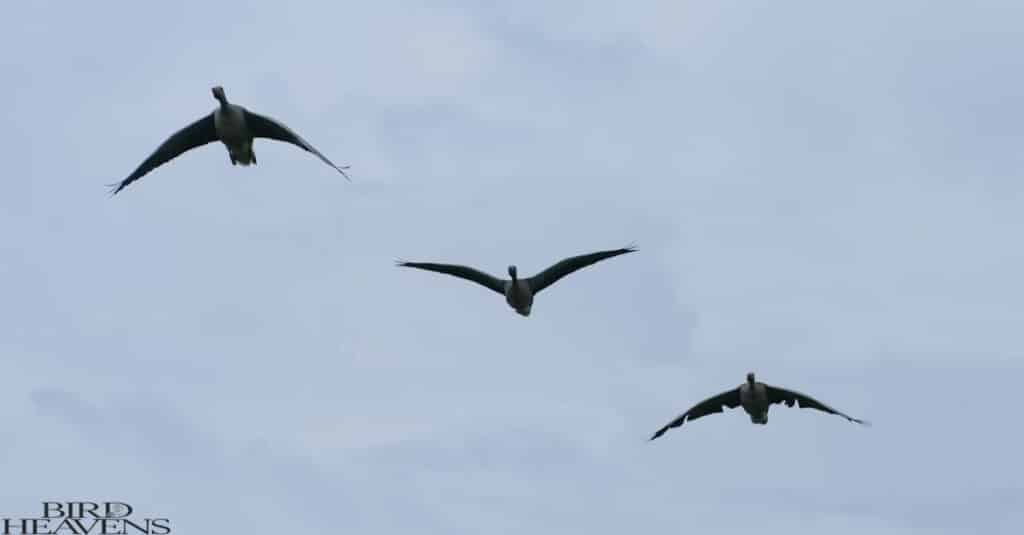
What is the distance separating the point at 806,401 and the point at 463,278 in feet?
40.3

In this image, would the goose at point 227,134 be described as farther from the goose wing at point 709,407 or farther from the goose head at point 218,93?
the goose wing at point 709,407

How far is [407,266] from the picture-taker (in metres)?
56.5

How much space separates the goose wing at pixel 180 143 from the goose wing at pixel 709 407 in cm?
2034

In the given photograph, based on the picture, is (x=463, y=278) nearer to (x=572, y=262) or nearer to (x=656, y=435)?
(x=572, y=262)

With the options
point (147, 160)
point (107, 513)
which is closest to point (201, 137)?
point (147, 160)

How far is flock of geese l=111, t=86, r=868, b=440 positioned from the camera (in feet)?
160

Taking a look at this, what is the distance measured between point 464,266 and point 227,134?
12.6 meters

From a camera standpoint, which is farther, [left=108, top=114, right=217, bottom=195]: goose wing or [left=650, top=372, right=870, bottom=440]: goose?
[left=650, top=372, right=870, bottom=440]: goose

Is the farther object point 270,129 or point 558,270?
point 558,270

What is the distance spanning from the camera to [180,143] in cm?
5028

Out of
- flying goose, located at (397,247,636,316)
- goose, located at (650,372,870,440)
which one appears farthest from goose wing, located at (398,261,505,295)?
goose, located at (650,372,870,440)

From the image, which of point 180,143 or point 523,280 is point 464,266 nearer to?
point 523,280

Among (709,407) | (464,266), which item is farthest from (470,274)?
(709,407)

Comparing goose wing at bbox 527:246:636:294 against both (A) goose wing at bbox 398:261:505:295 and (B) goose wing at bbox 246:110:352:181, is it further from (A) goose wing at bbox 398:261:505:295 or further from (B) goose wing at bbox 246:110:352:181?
(B) goose wing at bbox 246:110:352:181
